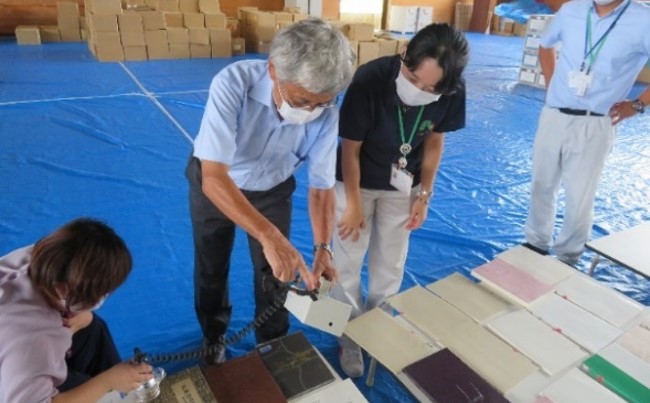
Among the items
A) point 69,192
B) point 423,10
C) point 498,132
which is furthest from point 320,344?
point 423,10

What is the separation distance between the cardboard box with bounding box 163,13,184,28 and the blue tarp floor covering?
79.5 inches

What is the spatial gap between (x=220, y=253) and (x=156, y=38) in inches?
236

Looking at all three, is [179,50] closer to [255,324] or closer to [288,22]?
[288,22]

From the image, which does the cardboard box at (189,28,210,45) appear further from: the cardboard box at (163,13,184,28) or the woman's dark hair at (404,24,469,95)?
the woman's dark hair at (404,24,469,95)

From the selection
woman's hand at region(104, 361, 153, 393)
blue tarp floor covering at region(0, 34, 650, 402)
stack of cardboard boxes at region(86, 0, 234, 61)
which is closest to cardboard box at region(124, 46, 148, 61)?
stack of cardboard boxes at region(86, 0, 234, 61)

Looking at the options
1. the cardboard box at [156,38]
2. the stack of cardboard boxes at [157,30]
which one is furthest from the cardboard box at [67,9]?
the cardboard box at [156,38]

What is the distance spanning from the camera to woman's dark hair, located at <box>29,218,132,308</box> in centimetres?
88

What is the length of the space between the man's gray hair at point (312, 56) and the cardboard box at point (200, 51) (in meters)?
6.47

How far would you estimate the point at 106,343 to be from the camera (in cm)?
132

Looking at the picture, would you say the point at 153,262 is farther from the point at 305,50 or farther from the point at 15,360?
the point at 305,50

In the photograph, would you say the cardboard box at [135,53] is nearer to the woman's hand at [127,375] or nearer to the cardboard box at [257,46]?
the cardboard box at [257,46]

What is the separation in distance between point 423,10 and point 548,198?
10134 millimetres

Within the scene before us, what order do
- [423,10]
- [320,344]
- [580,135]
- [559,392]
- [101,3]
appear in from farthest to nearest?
[423,10] < [101,3] < [580,135] < [320,344] < [559,392]

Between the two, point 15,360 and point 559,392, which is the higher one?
point 15,360
